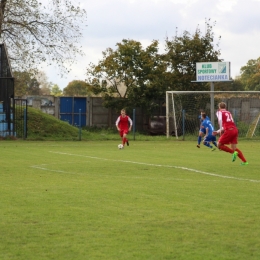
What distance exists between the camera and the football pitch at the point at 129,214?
7613 millimetres

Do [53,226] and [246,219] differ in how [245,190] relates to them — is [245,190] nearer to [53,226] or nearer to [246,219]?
[246,219]

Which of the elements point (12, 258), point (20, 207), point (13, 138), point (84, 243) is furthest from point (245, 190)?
point (13, 138)

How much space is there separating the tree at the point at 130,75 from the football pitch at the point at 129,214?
115ft

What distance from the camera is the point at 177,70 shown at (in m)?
55.4

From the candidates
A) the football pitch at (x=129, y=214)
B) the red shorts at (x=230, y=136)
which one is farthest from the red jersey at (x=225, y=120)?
the football pitch at (x=129, y=214)

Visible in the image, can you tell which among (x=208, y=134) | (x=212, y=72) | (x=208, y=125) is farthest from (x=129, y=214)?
(x=212, y=72)

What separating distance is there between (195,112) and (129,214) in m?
34.3

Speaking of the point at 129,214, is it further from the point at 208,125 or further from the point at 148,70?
the point at 148,70

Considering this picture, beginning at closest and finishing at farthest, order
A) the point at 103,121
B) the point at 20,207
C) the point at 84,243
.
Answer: the point at 84,243 → the point at 20,207 → the point at 103,121

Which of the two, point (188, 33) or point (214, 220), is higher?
point (188, 33)

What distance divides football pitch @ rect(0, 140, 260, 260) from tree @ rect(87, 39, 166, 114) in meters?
35.2

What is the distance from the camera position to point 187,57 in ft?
181

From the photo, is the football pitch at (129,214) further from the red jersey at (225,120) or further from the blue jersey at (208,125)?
the blue jersey at (208,125)

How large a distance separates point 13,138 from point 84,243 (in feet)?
99.3
